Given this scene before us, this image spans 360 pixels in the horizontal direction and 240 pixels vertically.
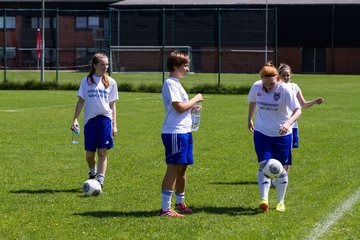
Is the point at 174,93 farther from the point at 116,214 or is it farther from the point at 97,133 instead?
the point at 97,133

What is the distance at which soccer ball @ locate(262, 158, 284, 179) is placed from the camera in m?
9.89

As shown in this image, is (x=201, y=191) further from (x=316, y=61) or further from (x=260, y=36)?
(x=316, y=61)

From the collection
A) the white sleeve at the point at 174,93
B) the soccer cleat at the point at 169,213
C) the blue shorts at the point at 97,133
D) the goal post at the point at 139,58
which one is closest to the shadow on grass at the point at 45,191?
the blue shorts at the point at 97,133

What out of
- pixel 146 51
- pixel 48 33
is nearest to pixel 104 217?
pixel 146 51

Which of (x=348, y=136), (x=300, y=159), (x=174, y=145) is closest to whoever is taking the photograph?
(x=174, y=145)

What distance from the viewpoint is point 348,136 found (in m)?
18.8

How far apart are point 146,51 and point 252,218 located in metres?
34.3

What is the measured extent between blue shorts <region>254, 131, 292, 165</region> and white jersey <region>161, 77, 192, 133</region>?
1001 millimetres

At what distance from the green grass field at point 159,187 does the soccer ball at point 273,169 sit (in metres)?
0.41

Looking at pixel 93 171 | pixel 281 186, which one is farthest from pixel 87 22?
pixel 281 186

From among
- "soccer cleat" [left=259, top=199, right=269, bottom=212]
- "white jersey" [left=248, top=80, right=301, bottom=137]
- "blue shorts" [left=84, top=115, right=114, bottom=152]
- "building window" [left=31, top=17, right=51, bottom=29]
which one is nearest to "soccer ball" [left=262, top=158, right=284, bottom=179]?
"soccer cleat" [left=259, top=199, right=269, bottom=212]

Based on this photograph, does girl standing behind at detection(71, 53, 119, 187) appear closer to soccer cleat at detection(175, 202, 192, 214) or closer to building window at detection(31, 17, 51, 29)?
soccer cleat at detection(175, 202, 192, 214)

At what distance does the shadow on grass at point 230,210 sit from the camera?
9.91 meters

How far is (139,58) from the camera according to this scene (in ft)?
143
